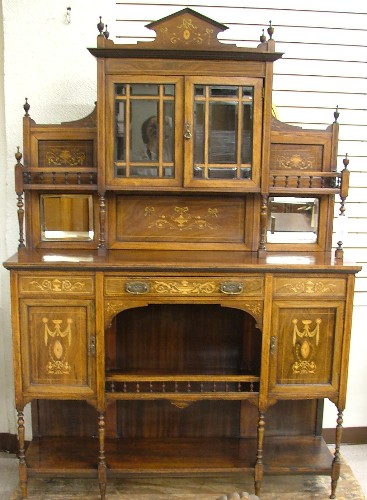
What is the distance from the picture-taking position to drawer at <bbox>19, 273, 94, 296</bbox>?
266 cm

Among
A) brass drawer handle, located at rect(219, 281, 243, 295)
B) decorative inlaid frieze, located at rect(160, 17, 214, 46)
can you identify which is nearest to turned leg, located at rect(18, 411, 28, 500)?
brass drawer handle, located at rect(219, 281, 243, 295)

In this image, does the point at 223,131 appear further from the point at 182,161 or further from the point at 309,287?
the point at 309,287

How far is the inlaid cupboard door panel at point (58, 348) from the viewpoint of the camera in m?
2.71

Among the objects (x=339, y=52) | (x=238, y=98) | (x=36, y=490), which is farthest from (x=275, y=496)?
(x=339, y=52)

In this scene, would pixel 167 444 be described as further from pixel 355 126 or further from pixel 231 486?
pixel 355 126

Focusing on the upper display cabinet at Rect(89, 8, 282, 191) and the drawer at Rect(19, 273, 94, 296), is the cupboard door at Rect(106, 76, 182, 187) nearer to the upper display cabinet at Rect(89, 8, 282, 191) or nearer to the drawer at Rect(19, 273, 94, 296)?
the upper display cabinet at Rect(89, 8, 282, 191)

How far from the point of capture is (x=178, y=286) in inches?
105

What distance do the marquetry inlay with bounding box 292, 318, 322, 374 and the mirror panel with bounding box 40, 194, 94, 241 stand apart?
1.34 meters

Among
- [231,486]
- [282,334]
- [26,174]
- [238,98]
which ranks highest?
[238,98]

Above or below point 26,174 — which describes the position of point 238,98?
above

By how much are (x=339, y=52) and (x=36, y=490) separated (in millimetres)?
3215

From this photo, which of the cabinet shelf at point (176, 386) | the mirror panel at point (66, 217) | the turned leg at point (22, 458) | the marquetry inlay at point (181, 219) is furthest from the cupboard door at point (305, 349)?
the turned leg at point (22, 458)

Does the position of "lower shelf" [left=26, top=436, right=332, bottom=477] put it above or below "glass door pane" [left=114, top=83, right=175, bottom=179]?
below

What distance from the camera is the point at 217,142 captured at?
2.83 metres
